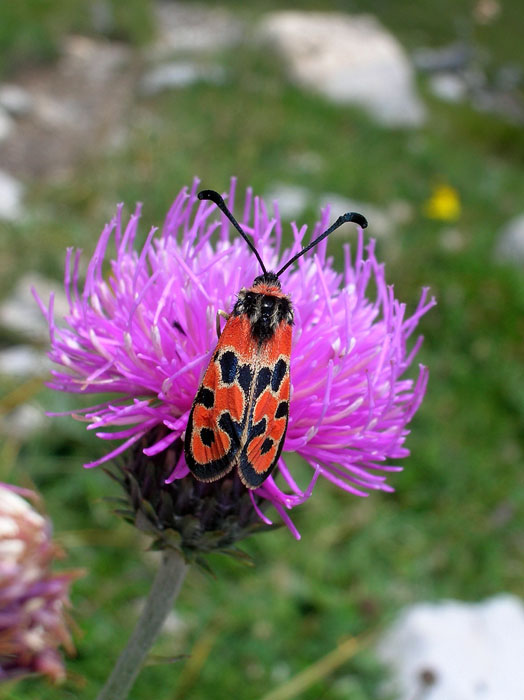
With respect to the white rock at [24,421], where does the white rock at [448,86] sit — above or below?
above

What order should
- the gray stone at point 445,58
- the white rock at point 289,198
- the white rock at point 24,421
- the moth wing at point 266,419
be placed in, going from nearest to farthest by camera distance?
the moth wing at point 266,419 → the white rock at point 24,421 → the white rock at point 289,198 → the gray stone at point 445,58

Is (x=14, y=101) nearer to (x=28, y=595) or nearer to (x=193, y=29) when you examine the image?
(x=28, y=595)

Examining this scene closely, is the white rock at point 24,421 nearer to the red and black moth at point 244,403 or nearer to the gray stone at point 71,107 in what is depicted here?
the red and black moth at point 244,403

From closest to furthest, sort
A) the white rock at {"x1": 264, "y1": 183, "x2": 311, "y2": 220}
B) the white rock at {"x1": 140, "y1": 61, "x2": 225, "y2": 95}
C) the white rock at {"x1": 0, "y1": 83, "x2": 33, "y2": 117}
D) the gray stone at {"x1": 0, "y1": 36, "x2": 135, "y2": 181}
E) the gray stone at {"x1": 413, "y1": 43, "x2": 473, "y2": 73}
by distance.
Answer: the white rock at {"x1": 264, "y1": 183, "x2": 311, "y2": 220}, the gray stone at {"x1": 0, "y1": 36, "x2": 135, "y2": 181}, the white rock at {"x1": 0, "y1": 83, "x2": 33, "y2": 117}, the white rock at {"x1": 140, "y1": 61, "x2": 225, "y2": 95}, the gray stone at {"x1": 413, "y1": 43, "x2": 473, "y2": 73}

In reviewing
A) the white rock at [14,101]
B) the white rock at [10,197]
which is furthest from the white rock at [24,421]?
the white rock at [14,101]

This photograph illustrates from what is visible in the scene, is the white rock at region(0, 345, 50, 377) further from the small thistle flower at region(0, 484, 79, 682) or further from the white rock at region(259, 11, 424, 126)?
the white rock at region(259, 11, 424, 126)

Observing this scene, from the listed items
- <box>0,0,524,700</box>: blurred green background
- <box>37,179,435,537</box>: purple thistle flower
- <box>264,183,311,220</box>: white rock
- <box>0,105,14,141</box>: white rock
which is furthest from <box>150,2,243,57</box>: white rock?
<box>37,179,435,537</box>: purple thistle flower

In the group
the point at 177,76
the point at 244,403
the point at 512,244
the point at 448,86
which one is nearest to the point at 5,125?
the point at 177,76
